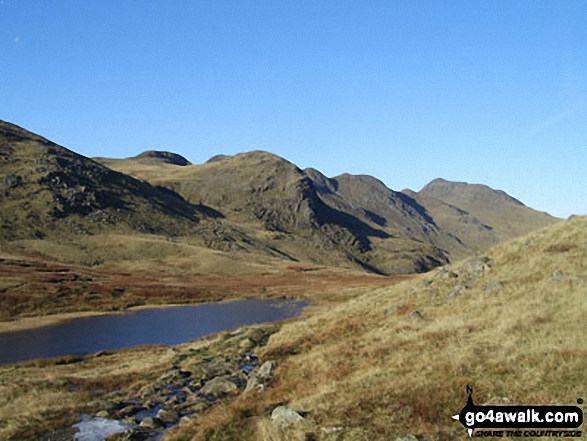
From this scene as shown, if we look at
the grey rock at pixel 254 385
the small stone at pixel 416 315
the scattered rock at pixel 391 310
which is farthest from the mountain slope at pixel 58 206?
the small stone at pixel 416 315

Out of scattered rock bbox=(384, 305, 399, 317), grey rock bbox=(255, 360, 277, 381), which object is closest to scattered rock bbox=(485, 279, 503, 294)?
scattered rock bbox=(384, 305, 399, 317)

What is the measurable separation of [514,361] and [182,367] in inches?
792

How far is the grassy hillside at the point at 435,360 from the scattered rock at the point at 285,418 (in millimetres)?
255

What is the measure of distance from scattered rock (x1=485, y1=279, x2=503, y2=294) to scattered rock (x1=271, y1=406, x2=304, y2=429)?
52.6 ft

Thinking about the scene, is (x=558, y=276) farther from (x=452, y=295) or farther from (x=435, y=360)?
(x=435, y=360)

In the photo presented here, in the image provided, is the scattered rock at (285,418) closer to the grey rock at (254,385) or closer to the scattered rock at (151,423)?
the grey rock at (254,385)

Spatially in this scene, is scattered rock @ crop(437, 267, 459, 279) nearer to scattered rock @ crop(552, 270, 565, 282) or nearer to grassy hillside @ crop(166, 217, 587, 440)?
grassy hillside @ crop(166, 217, 587, 440)

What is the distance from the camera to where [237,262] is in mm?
145250

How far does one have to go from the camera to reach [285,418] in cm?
1268

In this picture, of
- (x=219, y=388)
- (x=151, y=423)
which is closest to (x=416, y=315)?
(x=219, y=388)

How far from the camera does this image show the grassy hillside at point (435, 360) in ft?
38.3

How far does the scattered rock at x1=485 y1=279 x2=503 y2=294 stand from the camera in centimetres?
2447

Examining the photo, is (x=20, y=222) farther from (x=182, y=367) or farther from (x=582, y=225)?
(x=582, y=225)

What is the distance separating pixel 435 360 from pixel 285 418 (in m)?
6.01
